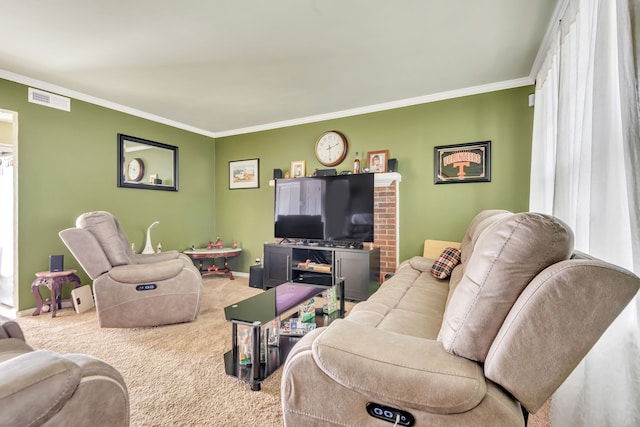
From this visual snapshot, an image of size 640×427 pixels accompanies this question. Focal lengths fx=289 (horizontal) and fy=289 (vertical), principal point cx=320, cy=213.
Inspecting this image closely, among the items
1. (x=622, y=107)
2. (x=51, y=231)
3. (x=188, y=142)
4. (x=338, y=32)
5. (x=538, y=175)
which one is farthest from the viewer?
(x=188, y=142)

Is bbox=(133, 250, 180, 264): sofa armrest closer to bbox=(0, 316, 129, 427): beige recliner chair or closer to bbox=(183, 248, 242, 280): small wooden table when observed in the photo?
bbox=(183, 248, 242, 280): small wooden table

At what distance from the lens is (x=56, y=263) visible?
3092 millimetres

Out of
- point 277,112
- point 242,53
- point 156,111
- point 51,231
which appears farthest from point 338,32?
point 51,231

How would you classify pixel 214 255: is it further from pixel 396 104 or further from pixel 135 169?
pixel 396 104

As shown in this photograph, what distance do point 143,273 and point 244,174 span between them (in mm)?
2623

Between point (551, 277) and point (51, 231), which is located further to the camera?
point (51, 231)

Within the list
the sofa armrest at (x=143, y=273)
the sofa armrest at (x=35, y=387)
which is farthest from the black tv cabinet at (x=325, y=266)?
the sofa armrest at (x=35, y=387)

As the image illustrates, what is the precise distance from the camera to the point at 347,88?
3254 mm

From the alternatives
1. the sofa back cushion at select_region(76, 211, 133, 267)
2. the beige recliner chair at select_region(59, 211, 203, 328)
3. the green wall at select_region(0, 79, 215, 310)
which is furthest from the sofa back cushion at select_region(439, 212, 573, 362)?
the green wall at select_region(0, 79, 215, 310)

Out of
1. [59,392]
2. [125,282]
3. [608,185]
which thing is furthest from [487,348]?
[125,282]

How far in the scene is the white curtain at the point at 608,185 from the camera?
0.98 metres

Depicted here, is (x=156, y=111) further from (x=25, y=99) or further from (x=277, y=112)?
(x=277, y=112)

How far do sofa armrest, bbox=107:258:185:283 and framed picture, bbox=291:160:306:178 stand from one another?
7.27 ft

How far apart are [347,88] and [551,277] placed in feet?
9.66
